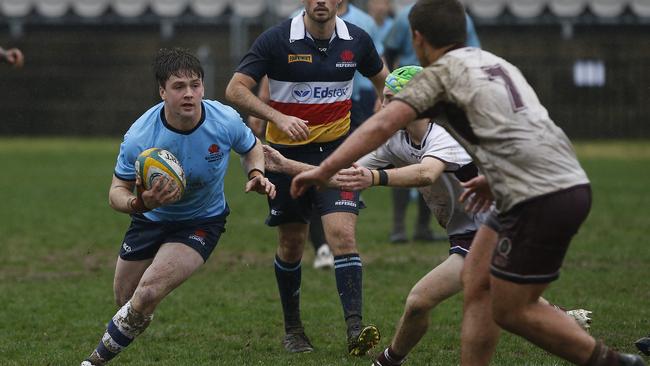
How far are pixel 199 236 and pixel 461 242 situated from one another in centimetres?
143

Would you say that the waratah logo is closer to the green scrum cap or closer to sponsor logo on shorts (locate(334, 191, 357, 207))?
sponsor logo on shorts (locate(334, 191, 357, 207))

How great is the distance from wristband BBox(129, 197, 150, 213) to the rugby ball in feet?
0.30

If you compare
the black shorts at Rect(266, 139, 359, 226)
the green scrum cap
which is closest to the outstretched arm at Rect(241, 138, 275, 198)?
the black shorts at Rect(266, 139, 359, 226)

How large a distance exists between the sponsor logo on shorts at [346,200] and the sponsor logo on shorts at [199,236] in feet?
3.00

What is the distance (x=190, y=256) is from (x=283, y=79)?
5.01 ft

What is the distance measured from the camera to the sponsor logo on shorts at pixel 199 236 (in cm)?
606

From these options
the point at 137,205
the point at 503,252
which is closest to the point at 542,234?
the point at 503,252

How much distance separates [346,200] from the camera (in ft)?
21.9

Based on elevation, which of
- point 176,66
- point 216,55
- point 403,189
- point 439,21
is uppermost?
point 439,21

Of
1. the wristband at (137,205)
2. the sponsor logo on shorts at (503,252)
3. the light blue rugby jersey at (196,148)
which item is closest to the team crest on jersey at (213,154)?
the light blue rugby jersey at (196,148)

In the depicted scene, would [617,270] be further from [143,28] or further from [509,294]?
[143,28]

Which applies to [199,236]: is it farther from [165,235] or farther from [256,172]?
[256,172]

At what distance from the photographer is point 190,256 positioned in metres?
5.93

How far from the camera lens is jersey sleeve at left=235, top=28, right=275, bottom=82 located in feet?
22.5
